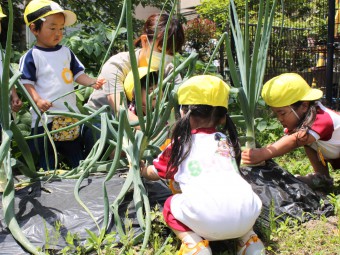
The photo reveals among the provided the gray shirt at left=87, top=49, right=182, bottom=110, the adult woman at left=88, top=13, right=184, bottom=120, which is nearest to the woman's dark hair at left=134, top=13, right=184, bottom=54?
the adult woman at left=88, top=13, right=184, bottom=120

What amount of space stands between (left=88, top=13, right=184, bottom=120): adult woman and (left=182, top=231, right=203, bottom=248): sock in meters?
1.12

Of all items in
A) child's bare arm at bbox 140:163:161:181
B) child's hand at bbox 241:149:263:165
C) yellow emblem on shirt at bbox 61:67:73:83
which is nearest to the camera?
child's bare arm at bbox 140:163:161:181

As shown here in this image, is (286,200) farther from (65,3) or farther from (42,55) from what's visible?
(65,3)

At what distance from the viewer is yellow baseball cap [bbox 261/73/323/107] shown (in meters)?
2.46

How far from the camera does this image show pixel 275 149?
2441 millimetres

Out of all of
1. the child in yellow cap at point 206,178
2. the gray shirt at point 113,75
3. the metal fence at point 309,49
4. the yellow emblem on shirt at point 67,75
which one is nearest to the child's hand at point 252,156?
the child in yellow cap at point 206,178

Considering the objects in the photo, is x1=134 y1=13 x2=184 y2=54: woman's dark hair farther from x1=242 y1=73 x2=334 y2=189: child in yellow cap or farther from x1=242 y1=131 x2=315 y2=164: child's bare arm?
x1=242 y1=131 x2=315 y2=164: child's bare arm

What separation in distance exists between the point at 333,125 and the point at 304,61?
130 inches

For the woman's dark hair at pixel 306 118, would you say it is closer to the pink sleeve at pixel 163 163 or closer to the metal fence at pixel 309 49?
the pink sleeve at pixel 163 163

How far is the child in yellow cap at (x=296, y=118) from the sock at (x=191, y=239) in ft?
2.33

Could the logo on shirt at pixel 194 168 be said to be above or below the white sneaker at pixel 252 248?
above

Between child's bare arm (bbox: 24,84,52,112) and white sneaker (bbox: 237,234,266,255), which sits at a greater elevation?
child's bare arm (bbox: 24,84,52,112)

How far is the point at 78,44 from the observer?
3.89 meters

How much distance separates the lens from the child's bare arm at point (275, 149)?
2.40m
